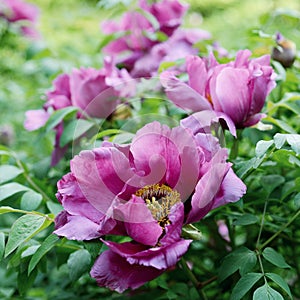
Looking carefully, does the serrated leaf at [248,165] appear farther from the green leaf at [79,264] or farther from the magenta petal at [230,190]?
the green leaf at [79,264]

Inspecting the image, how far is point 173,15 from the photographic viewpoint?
3.36 feet

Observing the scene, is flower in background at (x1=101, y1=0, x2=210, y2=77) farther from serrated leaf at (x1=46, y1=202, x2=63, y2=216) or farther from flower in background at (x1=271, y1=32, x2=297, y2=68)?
serrated leaf at (x1=46, y1=202, x2=63, y2=216)

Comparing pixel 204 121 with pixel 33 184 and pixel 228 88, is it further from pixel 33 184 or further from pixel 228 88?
pixel 33 184

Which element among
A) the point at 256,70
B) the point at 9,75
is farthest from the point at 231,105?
the point at 9,75

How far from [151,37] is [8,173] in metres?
0.37

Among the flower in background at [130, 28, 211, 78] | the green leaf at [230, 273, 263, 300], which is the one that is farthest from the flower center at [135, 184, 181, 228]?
the flower in background at [130, 28, 211, 78]

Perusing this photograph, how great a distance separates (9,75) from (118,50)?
0.55 meters

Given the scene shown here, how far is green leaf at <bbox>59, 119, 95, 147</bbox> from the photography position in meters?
0.78

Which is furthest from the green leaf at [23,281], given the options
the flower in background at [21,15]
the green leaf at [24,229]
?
the flower in background at [21,15]

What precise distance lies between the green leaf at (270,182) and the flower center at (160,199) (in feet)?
0.55

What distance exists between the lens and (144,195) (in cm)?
59

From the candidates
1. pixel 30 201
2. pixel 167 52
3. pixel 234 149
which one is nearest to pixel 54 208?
pixel 30 201

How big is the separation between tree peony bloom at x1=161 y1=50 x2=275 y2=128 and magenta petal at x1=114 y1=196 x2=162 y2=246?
0.61 feet

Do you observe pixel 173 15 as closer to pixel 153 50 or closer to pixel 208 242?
pixel 153 50
